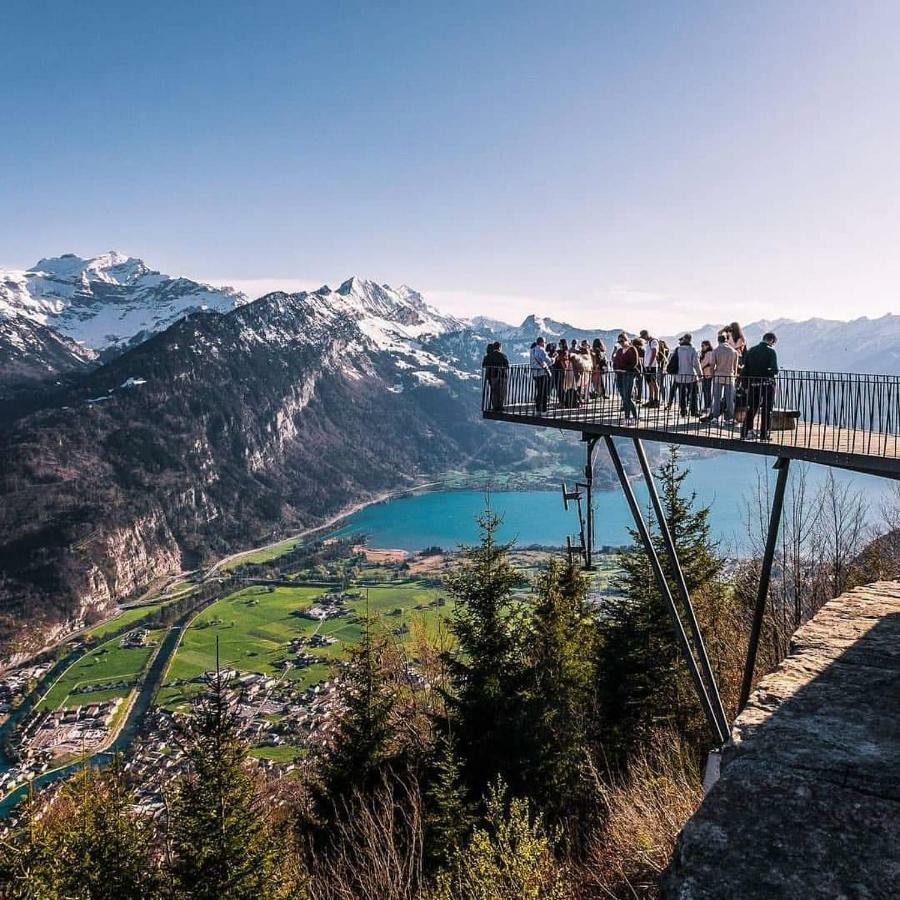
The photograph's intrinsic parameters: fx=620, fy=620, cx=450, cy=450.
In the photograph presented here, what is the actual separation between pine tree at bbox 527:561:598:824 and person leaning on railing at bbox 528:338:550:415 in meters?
8.95

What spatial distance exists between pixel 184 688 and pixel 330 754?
84124mm

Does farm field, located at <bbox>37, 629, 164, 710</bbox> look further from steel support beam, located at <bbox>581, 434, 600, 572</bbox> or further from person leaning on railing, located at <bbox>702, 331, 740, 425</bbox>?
person leaning on railing, located at <bbox>702, 331, 740, 425</bbox>

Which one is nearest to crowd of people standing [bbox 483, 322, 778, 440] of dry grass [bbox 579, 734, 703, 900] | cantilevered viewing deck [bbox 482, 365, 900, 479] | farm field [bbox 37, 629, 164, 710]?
cantilevered viewing deck [bbox 482, 365, 900, 479]

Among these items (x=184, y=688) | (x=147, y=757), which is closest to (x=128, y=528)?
(x=184, y=688)

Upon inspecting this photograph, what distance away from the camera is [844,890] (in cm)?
378

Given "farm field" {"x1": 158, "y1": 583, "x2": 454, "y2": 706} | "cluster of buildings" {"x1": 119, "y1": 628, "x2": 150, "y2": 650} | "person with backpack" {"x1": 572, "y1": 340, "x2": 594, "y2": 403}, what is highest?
"person with backpack" {"x1": 572, "y1": 340, "x2": 594, "y2": 403}

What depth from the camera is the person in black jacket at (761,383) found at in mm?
10125

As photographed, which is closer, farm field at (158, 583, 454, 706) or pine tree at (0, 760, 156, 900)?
pine tree at (0, 760, 156, 900)

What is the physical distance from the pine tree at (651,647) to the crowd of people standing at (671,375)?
564cm

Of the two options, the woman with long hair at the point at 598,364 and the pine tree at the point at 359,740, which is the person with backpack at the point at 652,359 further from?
the pine tree at the point at 359,740

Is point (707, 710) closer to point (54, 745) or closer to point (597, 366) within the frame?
point (597, 366)

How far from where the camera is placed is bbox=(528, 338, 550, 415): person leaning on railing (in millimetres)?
14244

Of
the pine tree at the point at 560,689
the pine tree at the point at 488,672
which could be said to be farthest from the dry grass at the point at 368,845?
the pine tree at the point at 560,689

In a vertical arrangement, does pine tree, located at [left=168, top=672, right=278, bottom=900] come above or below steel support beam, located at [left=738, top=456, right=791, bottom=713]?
below
